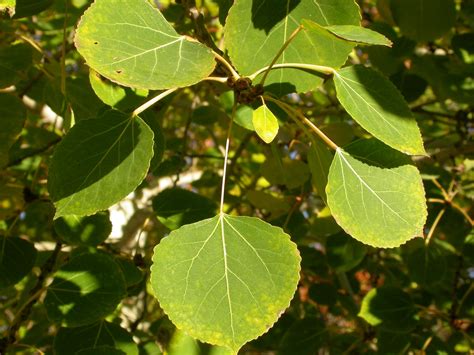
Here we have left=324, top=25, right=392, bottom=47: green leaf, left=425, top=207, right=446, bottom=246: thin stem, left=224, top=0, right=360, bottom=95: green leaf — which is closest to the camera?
left=324, top=25, right=392, bottom=47: green leaf

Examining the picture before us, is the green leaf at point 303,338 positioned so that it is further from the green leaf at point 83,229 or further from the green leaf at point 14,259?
the green leaf at point 14,259

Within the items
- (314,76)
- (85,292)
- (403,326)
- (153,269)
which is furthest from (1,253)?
(403,326)

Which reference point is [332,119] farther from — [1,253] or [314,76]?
[1,253]

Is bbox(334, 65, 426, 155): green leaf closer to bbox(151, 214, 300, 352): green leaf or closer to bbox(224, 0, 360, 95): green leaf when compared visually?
bbox(224, 0, 360, 95): green leaf

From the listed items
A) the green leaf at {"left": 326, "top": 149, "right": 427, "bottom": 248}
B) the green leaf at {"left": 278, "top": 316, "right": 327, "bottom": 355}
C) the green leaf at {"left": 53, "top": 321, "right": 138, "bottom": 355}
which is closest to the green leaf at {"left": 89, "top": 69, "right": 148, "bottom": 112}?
the green leaf at {"left": 326, "top": 149, "right": 427, "bottom": 248}

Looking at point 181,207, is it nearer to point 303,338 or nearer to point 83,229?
point 83,229

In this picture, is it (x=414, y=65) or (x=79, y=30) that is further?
(x=414, y=65)

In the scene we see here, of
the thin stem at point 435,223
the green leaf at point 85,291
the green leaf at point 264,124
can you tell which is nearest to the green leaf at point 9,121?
the green leaf at point 85,291
